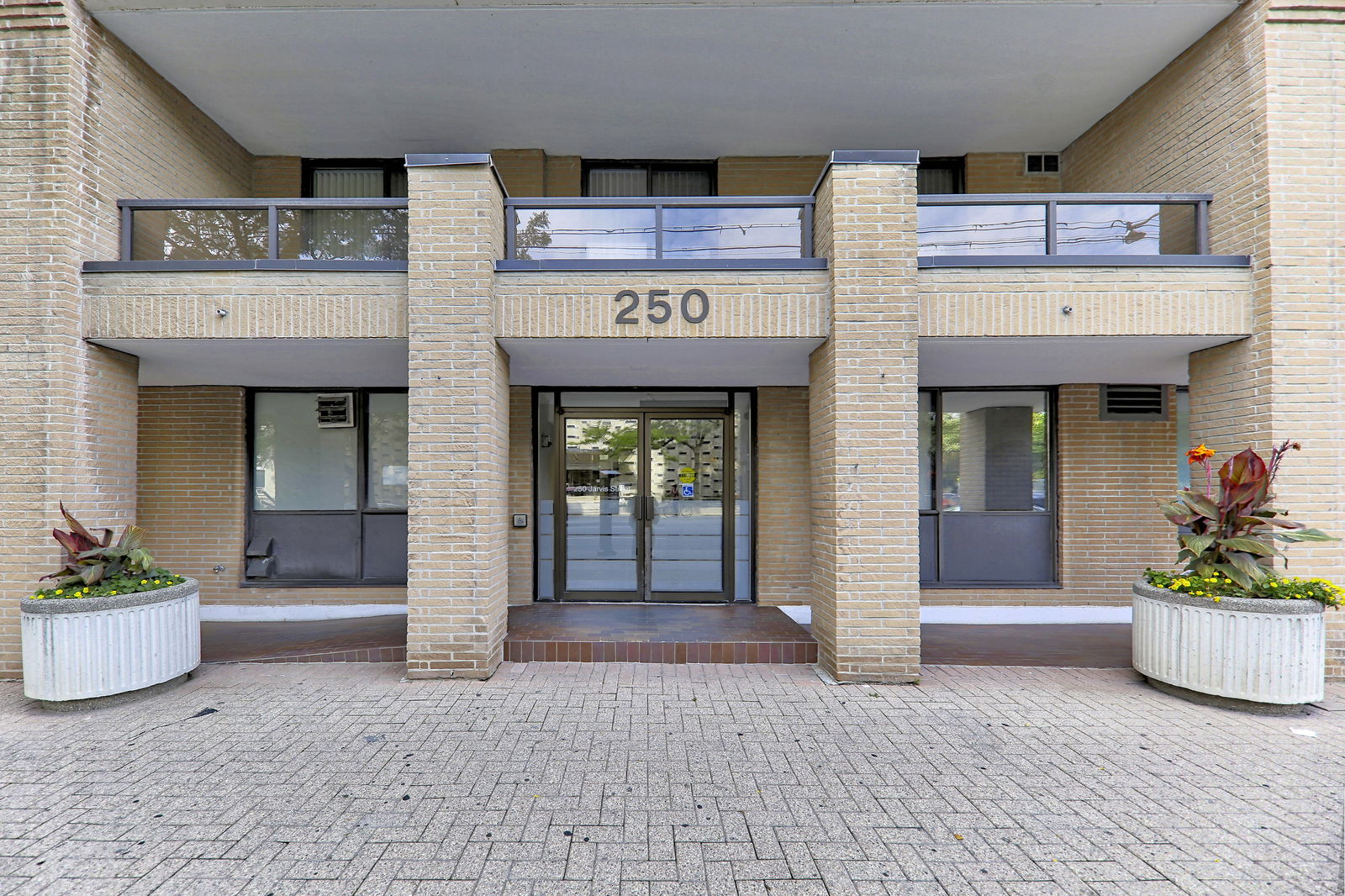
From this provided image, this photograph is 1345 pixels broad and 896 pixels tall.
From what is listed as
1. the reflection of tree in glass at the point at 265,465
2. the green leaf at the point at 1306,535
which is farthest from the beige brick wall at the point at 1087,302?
the reflection of tree in glass at the point at 265,465

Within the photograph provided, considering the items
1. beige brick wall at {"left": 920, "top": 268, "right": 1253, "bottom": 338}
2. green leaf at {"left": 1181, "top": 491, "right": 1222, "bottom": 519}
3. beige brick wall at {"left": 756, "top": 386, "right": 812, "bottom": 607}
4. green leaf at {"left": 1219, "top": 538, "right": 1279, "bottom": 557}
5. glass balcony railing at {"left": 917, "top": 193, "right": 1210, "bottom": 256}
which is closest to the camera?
green leaf at {"left": 1219, "top": 538, "right": 1279, "bottom": 557}

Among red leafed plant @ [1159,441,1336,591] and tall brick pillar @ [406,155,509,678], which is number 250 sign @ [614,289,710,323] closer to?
tall brick pillar @ [406,155,509,678]

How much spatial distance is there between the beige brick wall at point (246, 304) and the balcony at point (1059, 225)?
548 centimetres

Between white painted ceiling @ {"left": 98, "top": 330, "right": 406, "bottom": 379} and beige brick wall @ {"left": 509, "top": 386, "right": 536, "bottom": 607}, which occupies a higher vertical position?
white painted ceiling @ {"left": 98, "top": 330, "right": 406, "bottom": 379}

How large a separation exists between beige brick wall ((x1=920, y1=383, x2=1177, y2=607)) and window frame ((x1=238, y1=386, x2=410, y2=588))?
778cm

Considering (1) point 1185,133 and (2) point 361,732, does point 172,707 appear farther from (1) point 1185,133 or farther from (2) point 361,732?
(1) point 1185,133

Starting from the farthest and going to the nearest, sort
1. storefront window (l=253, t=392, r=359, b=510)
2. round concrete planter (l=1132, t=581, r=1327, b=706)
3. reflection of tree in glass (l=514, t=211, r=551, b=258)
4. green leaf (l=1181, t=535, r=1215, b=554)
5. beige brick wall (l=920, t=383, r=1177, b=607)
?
storefront window (l=253, t=392, r=359, b=510)
beige brick wall (l=920, t=383, r=1177, b=607)
reflection of tree in glass (l=514, t=211, r=551, b=258)
green leaf (l=1181, t=535, r=1215, b=554)
round concrete planter (l=1132, t=581, r=1327, b=706)

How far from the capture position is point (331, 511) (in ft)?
28.4

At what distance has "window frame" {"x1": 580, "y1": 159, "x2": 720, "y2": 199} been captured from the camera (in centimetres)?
908

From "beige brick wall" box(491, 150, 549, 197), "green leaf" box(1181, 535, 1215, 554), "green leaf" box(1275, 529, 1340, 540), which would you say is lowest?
"green leaf" box(1181, 535, 1215, 554)

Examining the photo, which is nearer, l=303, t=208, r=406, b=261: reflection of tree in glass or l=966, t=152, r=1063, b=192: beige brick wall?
l=303, t=208, r=406, b=261: reflection of tree in glass

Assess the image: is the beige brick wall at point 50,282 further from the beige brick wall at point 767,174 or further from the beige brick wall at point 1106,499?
the beige brick wall at point 1106,499

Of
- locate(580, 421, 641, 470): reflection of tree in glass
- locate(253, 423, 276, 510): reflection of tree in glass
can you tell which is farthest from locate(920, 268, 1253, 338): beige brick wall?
locate(253, 423, 276, 510): reflection of tree in glass

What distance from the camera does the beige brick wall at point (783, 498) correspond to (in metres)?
8.42
